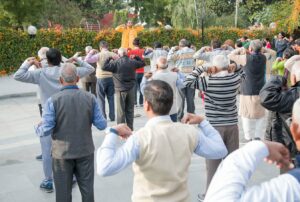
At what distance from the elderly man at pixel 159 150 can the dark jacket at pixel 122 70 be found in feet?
18.5

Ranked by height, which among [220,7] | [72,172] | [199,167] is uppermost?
[220,7]

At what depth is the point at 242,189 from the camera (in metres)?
A: 1.71

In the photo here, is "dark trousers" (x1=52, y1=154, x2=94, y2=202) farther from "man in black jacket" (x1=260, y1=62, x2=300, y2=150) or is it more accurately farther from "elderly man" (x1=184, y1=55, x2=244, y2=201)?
"man in black jacket" (x1=260, y1=62, x2=300, y2=150)

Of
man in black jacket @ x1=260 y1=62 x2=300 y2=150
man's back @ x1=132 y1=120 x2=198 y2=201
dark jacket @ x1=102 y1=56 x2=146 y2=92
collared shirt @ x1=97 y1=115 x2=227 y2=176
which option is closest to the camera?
collared shirt @ x1=97 y1=115 x2=227 y2=176

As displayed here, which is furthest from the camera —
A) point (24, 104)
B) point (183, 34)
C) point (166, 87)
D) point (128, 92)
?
point (183, 34)

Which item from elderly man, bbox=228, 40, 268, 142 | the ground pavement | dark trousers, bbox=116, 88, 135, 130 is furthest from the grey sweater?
elderly man, bbox=228, 40, 268, 142

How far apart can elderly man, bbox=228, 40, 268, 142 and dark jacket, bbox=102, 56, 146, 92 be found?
1.98 m

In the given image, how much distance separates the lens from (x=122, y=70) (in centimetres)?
859

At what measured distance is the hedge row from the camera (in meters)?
18.9

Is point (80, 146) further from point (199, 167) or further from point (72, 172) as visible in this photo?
point (199, 167)

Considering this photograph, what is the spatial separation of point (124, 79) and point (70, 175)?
4175mm

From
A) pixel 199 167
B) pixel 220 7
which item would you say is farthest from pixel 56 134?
pixel 220 7

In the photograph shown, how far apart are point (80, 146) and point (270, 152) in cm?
307

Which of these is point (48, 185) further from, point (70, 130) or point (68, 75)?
point (68, 75)
